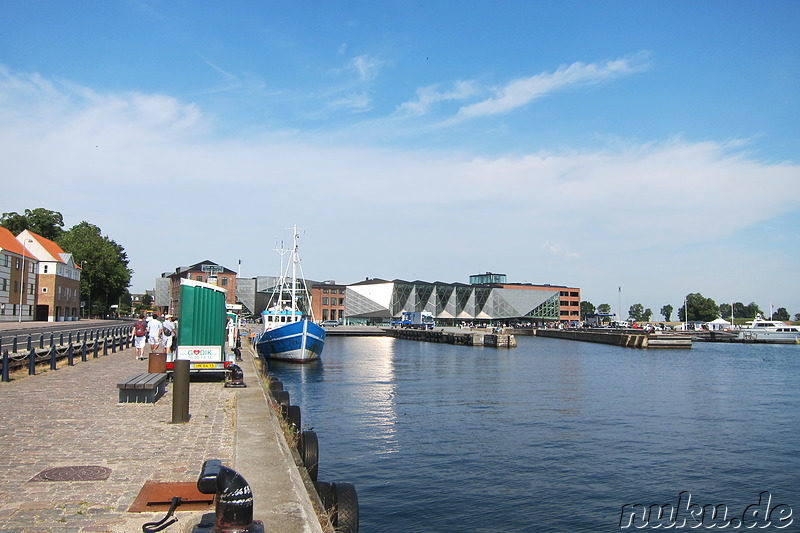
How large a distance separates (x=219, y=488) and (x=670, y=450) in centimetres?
1901

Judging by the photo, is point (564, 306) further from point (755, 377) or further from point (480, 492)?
point (480, 492)

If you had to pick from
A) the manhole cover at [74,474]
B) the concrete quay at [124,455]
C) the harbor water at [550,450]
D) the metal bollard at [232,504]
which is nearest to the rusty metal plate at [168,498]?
the concrete quay at [124,455]

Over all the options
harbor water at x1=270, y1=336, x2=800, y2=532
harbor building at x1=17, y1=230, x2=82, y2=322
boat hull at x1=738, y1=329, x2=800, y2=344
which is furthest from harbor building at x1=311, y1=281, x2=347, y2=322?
harbor water at x1=270, y1=336, x2=800, y2=532

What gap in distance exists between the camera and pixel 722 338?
4673 inches

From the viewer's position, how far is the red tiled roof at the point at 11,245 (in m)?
85.5

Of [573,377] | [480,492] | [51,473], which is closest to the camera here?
[51,473]

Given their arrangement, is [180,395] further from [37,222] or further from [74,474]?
[37,222]

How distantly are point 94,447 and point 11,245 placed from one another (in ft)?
304

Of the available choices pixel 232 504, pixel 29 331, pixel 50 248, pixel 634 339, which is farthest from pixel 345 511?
pixel 50 248

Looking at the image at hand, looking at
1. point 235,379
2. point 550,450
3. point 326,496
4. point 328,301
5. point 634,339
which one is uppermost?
point 328,301

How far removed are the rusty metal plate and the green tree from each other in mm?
116628

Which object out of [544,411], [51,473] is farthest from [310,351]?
[51,473]

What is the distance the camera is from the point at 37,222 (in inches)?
4747

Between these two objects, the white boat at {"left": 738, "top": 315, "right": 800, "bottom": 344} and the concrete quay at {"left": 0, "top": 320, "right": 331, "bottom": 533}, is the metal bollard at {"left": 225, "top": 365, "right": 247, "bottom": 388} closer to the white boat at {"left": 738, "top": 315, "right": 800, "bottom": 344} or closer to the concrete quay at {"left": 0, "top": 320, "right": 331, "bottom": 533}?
the concrete quay at {"left": 0, "top": 320, "right": 331, "bottom": 533}
